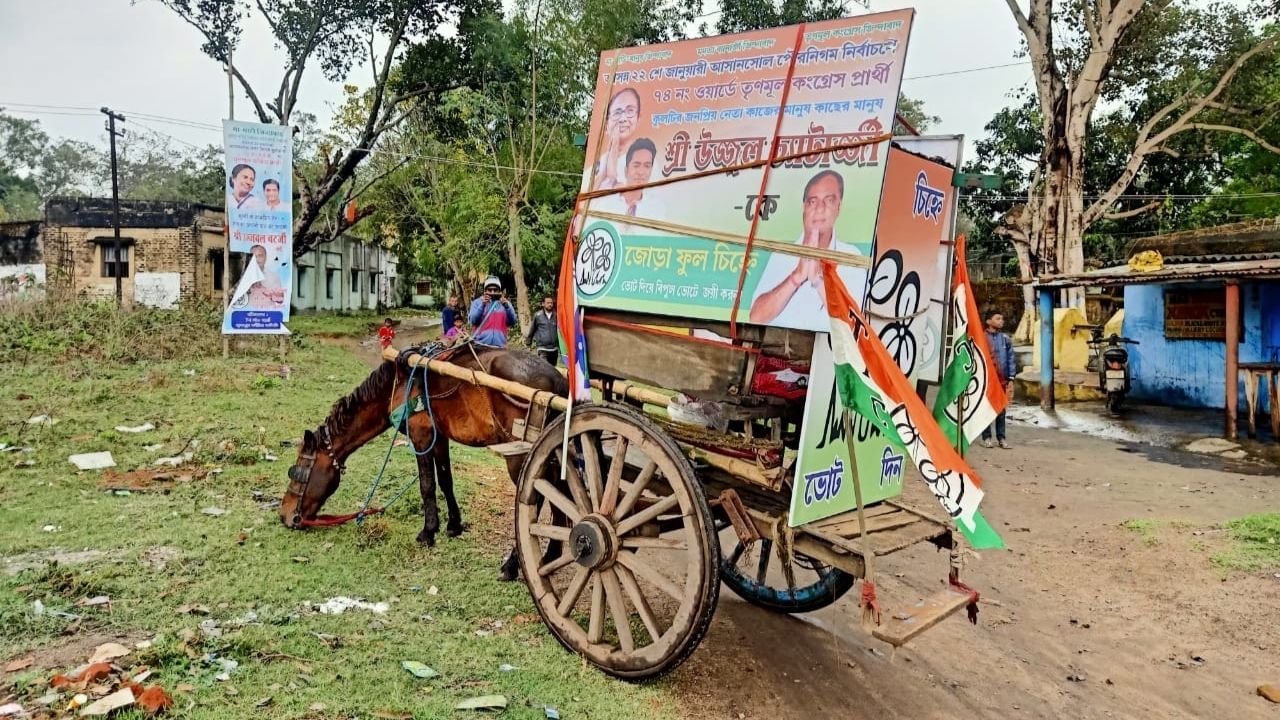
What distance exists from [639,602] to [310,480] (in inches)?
134

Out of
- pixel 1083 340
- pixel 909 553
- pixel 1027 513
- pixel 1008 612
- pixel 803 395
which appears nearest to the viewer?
pixel 803 395

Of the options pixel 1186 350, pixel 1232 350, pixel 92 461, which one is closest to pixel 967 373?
pixel 92 461

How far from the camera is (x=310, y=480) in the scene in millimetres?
5965

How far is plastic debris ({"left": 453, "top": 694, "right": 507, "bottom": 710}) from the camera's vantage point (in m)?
3.45

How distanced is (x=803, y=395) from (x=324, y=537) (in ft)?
13.2

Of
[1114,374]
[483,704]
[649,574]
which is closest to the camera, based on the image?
[483,704]

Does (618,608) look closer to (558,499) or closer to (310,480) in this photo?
(558,499)

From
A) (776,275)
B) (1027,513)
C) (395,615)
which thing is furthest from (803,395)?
(1027,513)

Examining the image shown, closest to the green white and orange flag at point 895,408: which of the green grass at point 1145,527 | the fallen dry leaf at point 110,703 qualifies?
the fallen dry leaf at point 110,703

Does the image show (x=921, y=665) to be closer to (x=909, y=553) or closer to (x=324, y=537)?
(x=909, y=553)

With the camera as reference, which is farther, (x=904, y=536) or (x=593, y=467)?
(x=593, y=467)

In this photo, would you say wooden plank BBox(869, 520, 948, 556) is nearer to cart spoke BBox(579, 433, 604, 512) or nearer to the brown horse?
cart spoke BBox(579, 433, 604, 512)

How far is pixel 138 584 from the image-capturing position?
4625 millimetres

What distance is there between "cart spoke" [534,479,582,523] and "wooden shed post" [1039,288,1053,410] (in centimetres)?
1336
